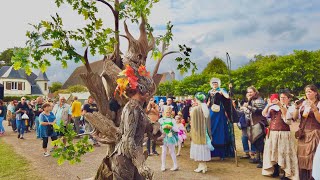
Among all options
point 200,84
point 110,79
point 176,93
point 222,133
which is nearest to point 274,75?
point 200,84

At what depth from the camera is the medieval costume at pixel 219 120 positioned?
8.83 m

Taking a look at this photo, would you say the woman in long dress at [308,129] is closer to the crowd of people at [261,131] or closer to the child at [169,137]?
the crowd of people at [261,131]

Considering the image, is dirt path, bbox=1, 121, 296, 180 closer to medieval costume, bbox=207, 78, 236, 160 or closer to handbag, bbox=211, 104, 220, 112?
medieval costume, bbox=207, 78, 236, 160

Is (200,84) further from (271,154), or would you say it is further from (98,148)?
(271,154)

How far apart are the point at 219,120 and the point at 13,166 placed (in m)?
5.74

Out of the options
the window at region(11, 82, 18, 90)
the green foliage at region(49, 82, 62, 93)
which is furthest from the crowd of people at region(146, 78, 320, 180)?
the green foliage at region(49, 82, 62, 93)

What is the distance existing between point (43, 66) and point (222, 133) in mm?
6188

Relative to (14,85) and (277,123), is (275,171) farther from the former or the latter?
(14,85)

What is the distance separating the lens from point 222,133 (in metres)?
8.93

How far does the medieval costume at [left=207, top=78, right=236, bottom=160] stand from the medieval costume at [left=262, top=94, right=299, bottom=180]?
1886mm

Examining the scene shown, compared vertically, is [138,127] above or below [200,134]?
above

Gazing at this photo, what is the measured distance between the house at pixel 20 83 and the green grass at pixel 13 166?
49.7 meters

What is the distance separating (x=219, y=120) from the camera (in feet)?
29.4

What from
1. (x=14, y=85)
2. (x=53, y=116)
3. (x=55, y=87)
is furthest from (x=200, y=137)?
(x=55, y=87)
